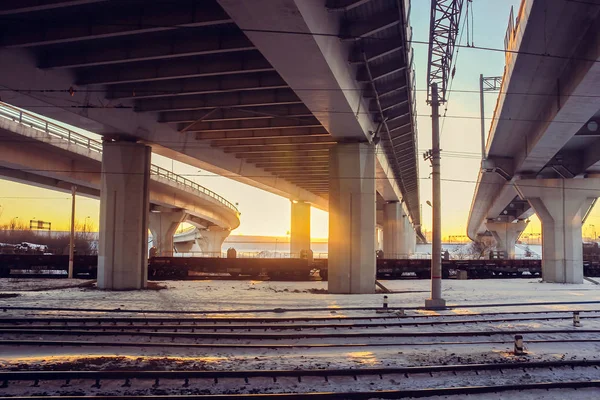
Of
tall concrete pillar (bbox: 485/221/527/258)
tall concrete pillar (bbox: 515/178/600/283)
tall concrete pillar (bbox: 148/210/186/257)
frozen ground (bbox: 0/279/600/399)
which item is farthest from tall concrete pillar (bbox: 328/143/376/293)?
tall concrete pillar (bbox: 485/221/527/258)

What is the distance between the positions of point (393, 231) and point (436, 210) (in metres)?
37.5

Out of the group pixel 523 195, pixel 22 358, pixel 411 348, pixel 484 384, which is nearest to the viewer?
pixel 484 384

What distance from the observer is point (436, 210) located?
1822cm

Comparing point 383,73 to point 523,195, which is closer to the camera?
point 383,73

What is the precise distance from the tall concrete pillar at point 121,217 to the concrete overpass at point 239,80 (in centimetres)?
33

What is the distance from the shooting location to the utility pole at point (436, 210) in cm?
1792

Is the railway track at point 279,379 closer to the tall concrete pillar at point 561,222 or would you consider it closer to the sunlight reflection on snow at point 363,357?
the sunlight reflection on snow at point 363,357

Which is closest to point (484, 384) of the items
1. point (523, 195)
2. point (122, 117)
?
point (122, 117)

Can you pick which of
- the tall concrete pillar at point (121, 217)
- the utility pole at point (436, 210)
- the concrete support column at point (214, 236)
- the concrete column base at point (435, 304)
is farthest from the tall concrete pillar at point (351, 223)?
the concrete support column at point (214, 236)

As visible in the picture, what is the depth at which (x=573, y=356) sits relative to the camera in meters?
10.6

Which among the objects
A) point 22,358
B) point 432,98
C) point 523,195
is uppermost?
point 432,98

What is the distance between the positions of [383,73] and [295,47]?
6.34 metres

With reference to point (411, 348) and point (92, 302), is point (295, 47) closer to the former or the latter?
point (411, 348)

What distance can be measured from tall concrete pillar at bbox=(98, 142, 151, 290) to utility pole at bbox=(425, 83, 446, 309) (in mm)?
14229
